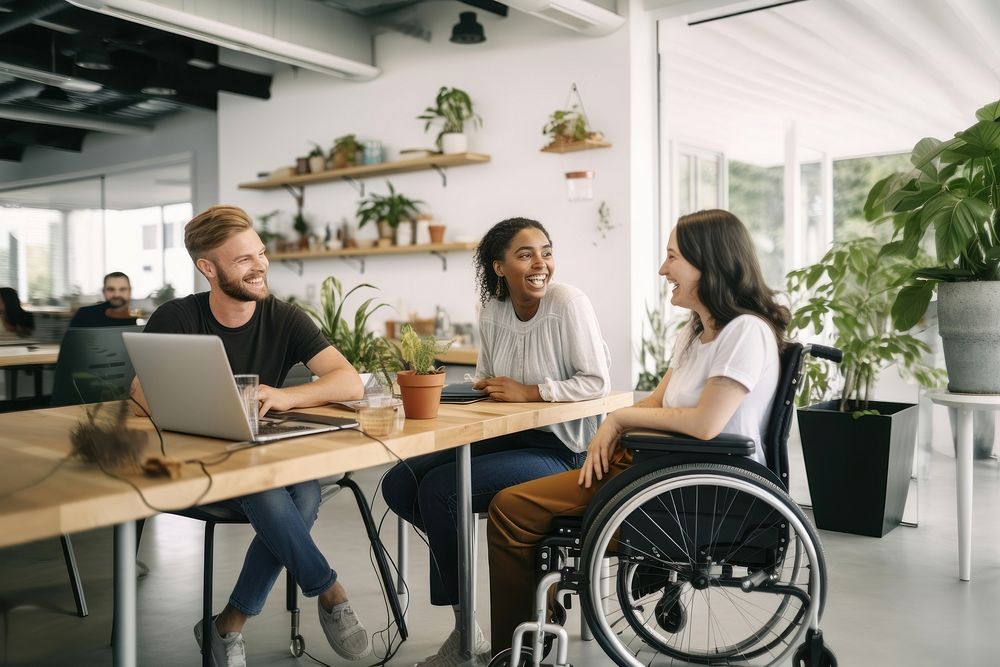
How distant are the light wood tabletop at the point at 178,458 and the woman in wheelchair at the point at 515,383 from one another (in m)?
0.15

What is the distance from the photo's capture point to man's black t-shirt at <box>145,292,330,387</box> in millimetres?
2232

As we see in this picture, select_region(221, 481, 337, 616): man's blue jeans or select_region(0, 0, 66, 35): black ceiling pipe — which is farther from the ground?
select_region(0, 0, 66, 35): black ceiling pipe

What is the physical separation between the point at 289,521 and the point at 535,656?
64 cm

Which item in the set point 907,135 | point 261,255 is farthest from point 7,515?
point 907,135

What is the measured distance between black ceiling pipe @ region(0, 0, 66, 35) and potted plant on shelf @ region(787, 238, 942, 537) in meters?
4.33

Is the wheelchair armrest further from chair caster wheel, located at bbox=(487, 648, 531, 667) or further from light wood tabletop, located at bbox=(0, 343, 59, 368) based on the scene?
light wood tabletop, located at bbox=(0, 343, 59, 368)

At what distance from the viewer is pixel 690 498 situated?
1759mm

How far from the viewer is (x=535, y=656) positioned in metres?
1.77

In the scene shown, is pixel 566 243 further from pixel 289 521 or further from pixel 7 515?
pixel 7 515

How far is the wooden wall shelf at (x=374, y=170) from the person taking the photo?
206 inches

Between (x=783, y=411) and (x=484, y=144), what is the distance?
3.77 m

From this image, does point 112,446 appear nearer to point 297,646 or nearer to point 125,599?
point 125,599

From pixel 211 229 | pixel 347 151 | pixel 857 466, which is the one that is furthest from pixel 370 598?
pixel 347 151

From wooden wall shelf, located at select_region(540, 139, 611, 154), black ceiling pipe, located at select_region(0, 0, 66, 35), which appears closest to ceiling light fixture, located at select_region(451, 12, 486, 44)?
wooden wall shelf, located at select_region(540, 139, 611, 154)
